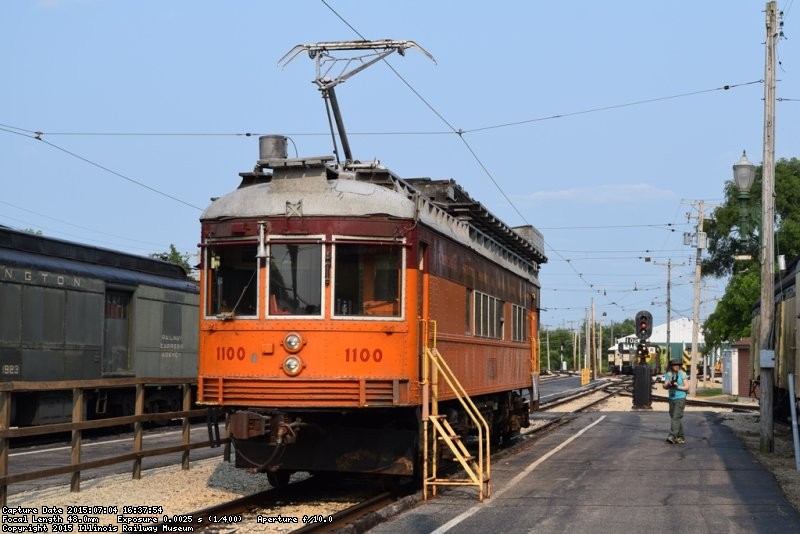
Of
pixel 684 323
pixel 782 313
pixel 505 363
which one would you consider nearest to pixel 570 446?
pixel 505 363

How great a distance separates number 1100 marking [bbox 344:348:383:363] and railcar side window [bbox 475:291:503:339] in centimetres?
394

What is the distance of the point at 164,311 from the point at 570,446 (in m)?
9.92

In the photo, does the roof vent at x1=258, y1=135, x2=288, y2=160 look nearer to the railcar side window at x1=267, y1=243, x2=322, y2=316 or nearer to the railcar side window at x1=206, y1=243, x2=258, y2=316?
the railcar side window at x1=206, y1=243, x2=258, y2=316

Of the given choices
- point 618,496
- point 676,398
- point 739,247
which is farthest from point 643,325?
point 739,247

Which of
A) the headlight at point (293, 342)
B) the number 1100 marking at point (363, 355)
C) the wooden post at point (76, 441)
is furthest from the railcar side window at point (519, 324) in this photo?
the wooden post at point (76, 441)

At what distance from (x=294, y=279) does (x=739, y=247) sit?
5980cm

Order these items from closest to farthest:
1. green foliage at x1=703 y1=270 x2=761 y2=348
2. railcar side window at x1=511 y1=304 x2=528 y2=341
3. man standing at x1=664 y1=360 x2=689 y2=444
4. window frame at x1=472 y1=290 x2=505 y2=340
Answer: window frame at x1=472 y1=290 x2=505 y2=340 < railcar side window at x1=511 y1=304 x2=528 y2=341 < man standing at x1=664 y1=360 x2=689 y2=444 < green foliage at x1=703 y1=270 x2=761 y2=348

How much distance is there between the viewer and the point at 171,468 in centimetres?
1563

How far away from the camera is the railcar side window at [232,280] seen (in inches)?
459

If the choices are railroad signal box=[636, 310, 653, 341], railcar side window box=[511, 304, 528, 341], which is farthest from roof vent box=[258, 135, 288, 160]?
railroad signal box=[636, 310, 653, 341]

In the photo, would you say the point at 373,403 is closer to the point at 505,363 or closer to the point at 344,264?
the point at 344,264

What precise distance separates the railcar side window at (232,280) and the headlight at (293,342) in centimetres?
51

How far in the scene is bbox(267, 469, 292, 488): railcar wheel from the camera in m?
13.0

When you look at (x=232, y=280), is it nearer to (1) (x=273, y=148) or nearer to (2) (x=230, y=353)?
(2) (x=230, y=353)
